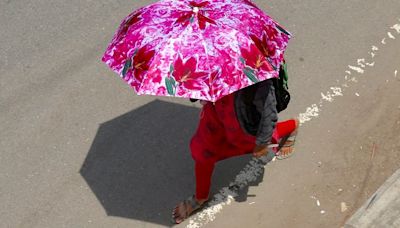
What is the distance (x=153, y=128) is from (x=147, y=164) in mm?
368

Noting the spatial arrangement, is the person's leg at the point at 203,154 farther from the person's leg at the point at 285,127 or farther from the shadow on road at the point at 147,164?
the person's leg at the point at 285,127

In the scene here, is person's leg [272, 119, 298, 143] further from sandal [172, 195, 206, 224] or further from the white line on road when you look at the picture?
sandal [172, 195, 206, 224]

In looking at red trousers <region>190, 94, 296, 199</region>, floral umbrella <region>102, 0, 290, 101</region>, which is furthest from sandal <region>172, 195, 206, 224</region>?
floral umbrella <region>102, 0, 290, 101</region>

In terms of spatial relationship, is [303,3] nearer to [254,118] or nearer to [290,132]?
[290,132]

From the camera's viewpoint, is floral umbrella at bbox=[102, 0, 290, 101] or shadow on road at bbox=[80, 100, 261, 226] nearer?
floral umbrella at bbox=[102, 0, 290, 101]

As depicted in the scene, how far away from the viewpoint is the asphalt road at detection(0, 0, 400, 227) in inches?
176

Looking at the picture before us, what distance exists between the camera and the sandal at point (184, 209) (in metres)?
4.35

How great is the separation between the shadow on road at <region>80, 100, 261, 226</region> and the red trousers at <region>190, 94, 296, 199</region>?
0.40 metres

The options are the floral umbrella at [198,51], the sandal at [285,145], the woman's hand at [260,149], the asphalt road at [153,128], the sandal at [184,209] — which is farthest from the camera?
the sandal at [285,145]

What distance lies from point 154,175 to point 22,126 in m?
1.30

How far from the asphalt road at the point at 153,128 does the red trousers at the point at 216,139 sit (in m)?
0.50

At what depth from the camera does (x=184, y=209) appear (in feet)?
14.3

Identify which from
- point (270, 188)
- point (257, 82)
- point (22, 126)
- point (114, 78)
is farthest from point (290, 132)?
point (22, 126)

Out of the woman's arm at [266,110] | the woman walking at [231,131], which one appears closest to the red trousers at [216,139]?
the woman walking at [231,131]
